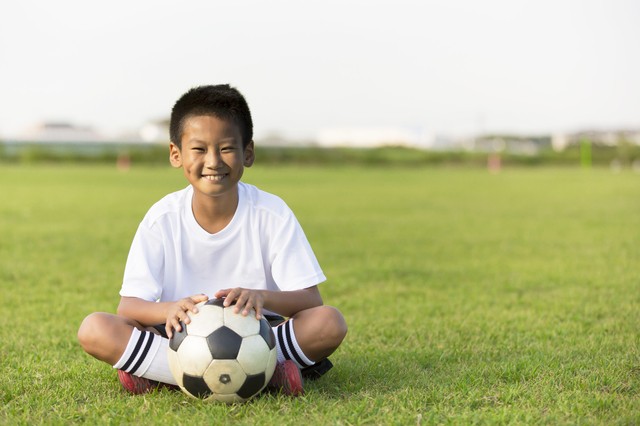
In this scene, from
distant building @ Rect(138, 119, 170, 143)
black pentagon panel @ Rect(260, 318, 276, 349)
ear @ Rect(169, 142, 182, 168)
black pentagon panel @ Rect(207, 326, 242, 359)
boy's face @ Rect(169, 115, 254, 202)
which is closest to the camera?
black pentagon panel @ Rect(207, 326, 242, 359)

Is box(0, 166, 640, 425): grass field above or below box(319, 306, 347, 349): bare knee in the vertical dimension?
below

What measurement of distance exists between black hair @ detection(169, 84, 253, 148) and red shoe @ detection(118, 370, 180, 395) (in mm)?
977

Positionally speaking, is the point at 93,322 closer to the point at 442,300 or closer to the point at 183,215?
the point at 183,215

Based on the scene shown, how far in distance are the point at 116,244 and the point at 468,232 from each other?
185 inches

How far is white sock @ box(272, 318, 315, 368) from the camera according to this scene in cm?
321

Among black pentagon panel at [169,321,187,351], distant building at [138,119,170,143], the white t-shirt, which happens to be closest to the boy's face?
the white t-shirt

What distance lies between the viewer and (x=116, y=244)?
29.2 ft

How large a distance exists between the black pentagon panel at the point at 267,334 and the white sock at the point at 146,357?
402mm

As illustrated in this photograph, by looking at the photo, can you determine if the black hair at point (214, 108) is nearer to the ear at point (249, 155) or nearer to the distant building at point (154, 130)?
the ear at point (249, 155)

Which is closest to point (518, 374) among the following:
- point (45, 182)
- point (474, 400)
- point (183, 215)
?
point (474, 400)

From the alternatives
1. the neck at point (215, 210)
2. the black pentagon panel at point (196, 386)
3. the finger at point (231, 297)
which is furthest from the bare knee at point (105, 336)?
the neck at point (215, 210)

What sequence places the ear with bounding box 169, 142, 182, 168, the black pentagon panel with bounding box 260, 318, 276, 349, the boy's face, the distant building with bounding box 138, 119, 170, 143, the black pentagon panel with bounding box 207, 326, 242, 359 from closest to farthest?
the black pentagon panel with bounding box 207, 326, 242, 359
the black pentagon panel with bounding box 260, 318, 276, 349
the boy's face
the ear with bounding box 169, 142, 182, 168
the distant building with bounding box 138, 119, 170, 143

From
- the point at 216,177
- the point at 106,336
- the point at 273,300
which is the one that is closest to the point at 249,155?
the point at 216,177

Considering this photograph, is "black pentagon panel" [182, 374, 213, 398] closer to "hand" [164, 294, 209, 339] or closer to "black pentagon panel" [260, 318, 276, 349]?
"hand" [164, 294, 209, 339]
